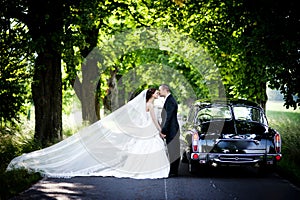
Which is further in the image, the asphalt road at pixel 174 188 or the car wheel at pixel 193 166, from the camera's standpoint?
the car wheel at pixel 193 166

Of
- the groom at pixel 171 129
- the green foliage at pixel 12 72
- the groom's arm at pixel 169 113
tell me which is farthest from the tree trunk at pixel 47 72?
the groom's arm at pixel 169 113

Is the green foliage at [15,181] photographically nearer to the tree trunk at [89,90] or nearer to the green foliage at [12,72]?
the green foliage at [12,72]

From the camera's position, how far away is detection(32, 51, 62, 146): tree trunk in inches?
642

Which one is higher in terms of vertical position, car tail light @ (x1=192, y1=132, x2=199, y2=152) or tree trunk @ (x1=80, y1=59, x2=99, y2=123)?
tree trunk @ (x1=80, y1=59, x2=99, y2=123)

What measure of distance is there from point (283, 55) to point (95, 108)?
15769mm

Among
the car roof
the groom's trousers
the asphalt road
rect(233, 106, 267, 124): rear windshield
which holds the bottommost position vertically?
the asphalt road

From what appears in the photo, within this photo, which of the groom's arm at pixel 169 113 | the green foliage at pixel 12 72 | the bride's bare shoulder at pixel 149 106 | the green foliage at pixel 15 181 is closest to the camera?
the green foliage at pixel 15 181

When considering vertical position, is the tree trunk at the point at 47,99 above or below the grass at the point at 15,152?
above

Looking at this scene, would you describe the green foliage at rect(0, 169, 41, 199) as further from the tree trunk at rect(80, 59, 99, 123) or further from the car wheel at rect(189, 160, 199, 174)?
the tree trunk at rect(80, 59, 99, 123)

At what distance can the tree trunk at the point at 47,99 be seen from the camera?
16.3 m

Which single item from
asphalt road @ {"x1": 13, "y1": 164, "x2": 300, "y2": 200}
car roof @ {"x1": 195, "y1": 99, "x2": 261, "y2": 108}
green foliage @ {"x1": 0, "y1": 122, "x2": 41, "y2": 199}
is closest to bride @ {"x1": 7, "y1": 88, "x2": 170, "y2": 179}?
asphalt road @ {"x1": 13, "y1": 164, "x2": 300, "y2": 200}

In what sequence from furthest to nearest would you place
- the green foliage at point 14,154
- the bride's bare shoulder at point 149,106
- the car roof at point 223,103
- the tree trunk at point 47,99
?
the tree trunk at point 47,99
the bride's bare shoulder at point 149,106
the car roof at point 223,103
the green foliage at point 14,154

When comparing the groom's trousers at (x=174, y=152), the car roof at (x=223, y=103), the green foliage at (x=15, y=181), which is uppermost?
the car roof at (x=223, y=103)

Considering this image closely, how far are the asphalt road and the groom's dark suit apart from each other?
41 cm
